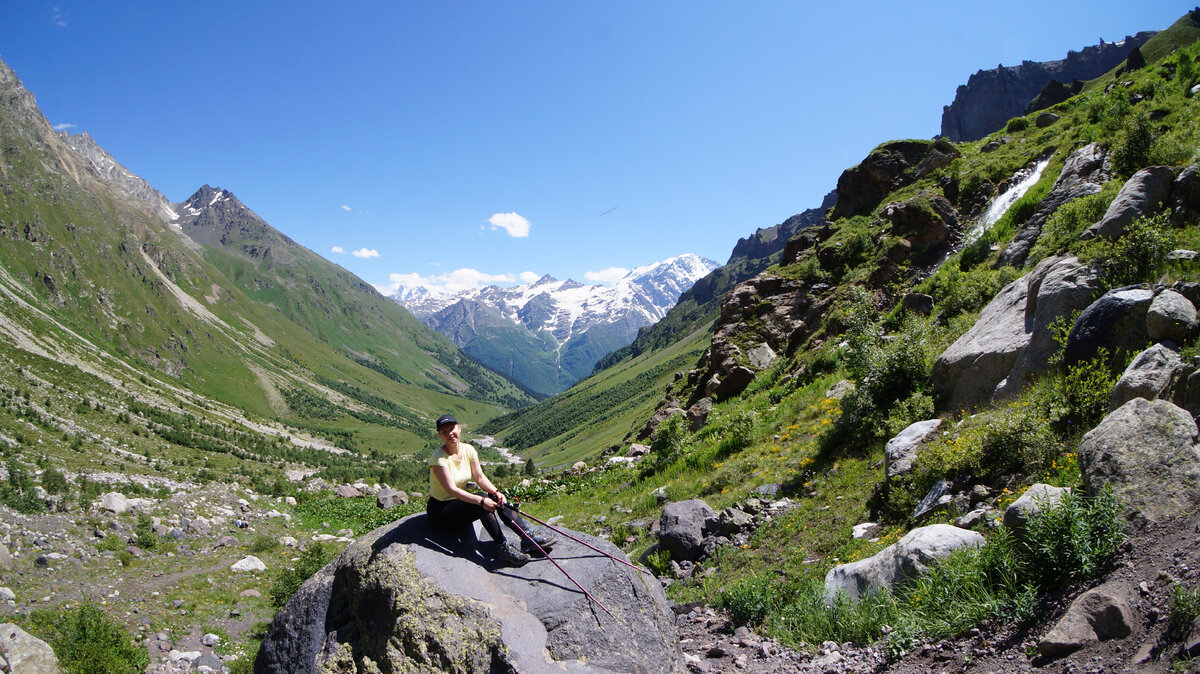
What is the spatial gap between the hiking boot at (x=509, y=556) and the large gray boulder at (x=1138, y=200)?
48.0 ft

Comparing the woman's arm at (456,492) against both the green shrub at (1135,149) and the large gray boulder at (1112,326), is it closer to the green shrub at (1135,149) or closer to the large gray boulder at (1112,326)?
the large gray boulder at (1112,326)

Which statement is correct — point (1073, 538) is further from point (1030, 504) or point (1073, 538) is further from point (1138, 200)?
point (1138, 200)

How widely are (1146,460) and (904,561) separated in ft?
10.7

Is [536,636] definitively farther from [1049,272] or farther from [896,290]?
[896,290]

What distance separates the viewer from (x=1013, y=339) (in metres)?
12.4

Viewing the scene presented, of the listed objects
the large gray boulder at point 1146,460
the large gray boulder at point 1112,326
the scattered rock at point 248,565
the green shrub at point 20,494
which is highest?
the green shrub at point 20,494

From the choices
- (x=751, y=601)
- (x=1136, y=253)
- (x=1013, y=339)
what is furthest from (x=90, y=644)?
(x=1136, y=253)

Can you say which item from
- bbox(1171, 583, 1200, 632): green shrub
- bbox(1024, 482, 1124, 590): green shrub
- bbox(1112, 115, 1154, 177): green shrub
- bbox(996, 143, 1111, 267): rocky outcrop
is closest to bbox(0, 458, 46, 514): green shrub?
bbox(1024, 482, 1124, 590): green shrub

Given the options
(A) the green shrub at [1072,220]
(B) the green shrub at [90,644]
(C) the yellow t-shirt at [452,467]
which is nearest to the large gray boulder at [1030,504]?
(C) the yellow t-shirt at [452,467]

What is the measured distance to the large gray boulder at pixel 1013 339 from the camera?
37.1ft

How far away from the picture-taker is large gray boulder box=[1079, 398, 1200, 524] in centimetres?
634

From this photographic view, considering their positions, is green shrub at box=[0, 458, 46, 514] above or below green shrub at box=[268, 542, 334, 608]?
above

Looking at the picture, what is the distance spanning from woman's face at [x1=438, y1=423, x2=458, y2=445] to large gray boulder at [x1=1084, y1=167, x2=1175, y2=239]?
15016mm

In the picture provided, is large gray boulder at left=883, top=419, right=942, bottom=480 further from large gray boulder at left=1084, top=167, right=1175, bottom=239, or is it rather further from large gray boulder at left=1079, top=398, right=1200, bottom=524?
large gray boulder at left=1084, top=167, right=1175, bottom=239
